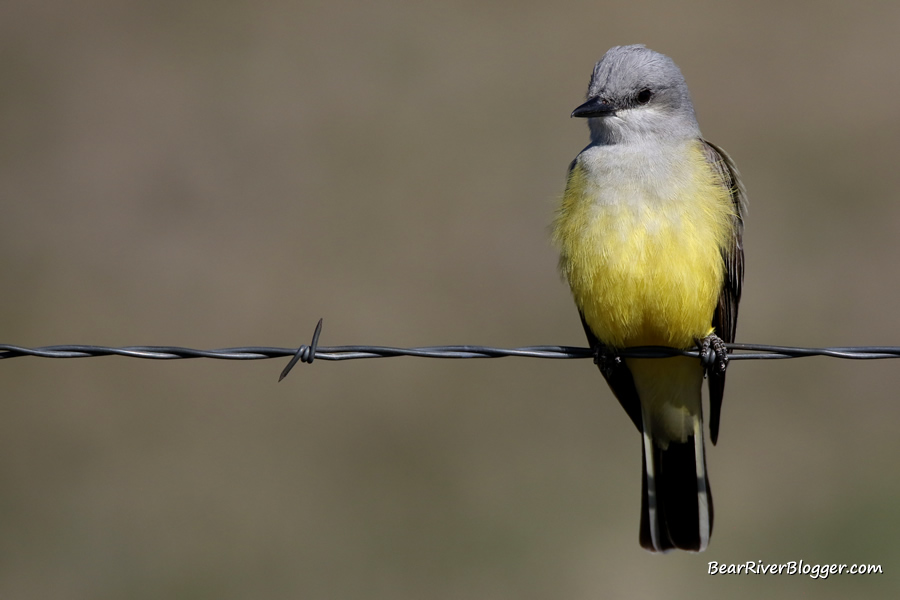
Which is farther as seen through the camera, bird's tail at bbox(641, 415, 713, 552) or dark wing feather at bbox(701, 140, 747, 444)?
bird's tail at bbox(641, 415, 713, 552)

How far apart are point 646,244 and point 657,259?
0.08 meters

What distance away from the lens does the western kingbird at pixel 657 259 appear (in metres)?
4.79

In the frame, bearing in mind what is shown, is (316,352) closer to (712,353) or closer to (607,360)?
→ (607,360)

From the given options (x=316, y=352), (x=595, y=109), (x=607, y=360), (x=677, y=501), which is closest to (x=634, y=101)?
(x=595, y=109)

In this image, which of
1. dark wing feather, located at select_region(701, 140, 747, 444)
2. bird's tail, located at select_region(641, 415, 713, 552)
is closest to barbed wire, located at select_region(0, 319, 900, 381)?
dark wing feather, located at select_region(701, 140, 747, 444)

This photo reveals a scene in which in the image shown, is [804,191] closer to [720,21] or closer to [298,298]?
[720,21]

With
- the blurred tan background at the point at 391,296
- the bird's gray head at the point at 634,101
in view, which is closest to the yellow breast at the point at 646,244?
the bird's gray head at the point at 634,101

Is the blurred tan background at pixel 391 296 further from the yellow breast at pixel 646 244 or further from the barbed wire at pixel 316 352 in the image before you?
the barbed wire at pixel 316 352

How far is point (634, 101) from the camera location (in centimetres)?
535

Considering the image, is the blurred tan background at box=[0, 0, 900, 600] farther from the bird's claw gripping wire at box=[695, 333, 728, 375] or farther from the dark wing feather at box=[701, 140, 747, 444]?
the bird's claw gripping wire at box=[695, 333, 728, 375]

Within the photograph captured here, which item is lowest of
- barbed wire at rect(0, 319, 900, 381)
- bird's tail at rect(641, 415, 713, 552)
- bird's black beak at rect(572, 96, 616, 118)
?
bird's tail at rect(641, 415, 713, 552)

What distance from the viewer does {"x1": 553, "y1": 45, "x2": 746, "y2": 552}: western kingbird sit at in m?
4.79

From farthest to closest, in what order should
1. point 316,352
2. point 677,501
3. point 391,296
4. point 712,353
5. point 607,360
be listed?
point 391,296 < point 677,501 < point 607,360 < point 712,353 < point 316,352

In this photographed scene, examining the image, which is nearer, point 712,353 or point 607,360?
point 712,353
